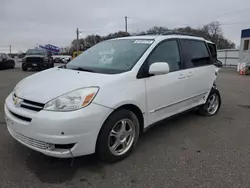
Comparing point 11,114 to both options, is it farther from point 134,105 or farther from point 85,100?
point 134,105

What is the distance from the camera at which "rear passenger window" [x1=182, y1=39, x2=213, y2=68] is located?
4125 mm

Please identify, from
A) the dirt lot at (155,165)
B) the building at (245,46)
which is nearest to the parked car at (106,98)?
the dirt lot at (155,165)

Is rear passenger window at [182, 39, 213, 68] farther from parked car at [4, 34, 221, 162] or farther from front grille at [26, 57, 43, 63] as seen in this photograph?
front grille at [26, 57, 43, 63]

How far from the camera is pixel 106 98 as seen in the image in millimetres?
2646

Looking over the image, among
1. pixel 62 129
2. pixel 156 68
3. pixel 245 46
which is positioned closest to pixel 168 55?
pixel 156 68

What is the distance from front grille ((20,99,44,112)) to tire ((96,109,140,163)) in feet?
2.44

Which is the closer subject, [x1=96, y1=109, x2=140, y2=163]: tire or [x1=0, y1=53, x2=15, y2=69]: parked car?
[x1=96, y1=109, x2=140, y2=163]: tire

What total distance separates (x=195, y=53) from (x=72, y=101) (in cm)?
283

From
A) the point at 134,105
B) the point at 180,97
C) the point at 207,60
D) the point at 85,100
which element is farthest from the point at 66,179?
the point at 207,60

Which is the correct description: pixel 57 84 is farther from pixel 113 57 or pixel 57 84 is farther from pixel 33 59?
pixel 33 59

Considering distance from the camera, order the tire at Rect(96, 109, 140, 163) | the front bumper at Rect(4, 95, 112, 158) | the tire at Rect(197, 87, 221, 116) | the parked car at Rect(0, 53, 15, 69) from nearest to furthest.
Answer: the front bumper at Rect(4, 95, 112, 158) < the tire at Rect(96, 109, 140, 163) < the tire at Rect(197, 87, 221, 116) < the parked car at Rect(0, 53, 15, 69)

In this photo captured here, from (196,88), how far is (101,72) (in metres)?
2.09

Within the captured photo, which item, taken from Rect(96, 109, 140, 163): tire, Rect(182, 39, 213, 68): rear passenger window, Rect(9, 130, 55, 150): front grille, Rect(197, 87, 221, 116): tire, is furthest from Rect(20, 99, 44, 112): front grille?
Rect(197, 87, 221, 116): tire

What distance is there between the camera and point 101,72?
303cm
